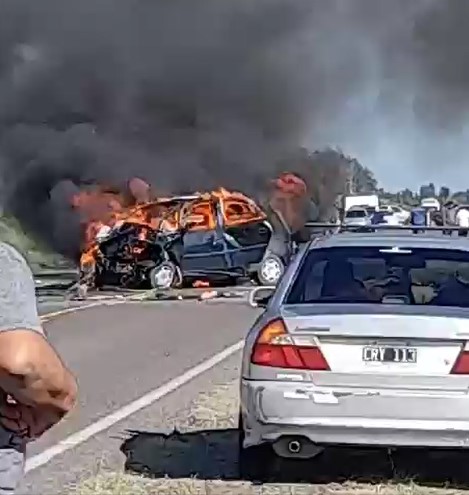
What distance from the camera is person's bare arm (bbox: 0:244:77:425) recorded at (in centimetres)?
269

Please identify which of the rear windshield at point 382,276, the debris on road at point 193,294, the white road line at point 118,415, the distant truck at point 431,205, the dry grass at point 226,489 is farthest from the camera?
the distant truck at point 431,205

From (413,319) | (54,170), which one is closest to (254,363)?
(413,319)

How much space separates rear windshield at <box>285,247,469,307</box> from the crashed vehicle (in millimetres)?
16490

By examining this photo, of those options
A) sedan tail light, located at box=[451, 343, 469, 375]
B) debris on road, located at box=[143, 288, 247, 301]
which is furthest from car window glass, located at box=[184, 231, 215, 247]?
sedan tail light, located at box=[451, 343, 469, 375]

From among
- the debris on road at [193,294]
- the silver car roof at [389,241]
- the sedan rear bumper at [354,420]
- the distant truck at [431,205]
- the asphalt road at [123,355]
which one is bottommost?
the distant truck at [431,205]

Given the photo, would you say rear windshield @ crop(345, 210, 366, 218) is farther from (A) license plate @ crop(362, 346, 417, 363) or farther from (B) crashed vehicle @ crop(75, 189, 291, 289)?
(A) license plate @ crop(362, 346, 417, 363)

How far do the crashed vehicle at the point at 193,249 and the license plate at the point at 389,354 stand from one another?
57.7 ft

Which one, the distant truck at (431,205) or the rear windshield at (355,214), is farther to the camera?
the distant truck at (431,205)

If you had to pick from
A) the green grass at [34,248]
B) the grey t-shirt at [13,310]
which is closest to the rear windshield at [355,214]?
the green grass at [34,248]

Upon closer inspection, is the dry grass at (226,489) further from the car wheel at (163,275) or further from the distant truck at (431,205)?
the distant truck at (431,205)

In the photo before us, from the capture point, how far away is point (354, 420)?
6254 mm

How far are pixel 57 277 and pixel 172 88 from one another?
16.5 m

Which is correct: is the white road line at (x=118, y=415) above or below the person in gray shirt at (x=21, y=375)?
Answer: below

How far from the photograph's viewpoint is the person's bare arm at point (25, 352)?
269 centimetres
